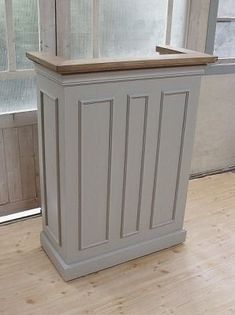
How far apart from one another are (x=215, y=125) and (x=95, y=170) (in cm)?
150

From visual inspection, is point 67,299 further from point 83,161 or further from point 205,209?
point 205,209

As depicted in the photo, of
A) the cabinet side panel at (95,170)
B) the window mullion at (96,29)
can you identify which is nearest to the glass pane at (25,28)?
the window mullion at (96,29)

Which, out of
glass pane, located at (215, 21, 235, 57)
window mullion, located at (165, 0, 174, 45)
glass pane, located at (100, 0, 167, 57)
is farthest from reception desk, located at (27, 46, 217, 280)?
glass pane, located at (215, 21, 235, 57)

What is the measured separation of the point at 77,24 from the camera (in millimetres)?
2182

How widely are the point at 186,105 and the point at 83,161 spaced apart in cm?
59

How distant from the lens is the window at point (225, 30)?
2.66 metres

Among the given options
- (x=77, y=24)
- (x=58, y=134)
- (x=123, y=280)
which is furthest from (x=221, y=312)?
(x=77, y=24)

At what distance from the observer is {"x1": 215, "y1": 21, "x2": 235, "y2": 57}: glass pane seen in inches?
106

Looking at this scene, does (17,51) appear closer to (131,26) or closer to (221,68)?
(131,26)

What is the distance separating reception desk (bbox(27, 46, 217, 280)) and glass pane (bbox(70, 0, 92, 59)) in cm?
44

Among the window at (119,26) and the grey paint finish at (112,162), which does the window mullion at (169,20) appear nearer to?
the window at (119,26)

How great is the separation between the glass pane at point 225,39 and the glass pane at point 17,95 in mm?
1360

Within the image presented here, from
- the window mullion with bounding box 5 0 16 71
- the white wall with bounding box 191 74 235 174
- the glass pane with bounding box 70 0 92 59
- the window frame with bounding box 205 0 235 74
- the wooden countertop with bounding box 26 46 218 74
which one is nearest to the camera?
the wooden countertop with bounding box 26 46 218 74

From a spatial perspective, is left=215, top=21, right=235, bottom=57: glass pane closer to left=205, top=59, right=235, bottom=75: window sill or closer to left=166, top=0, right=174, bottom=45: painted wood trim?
left=205, top=59, right=235, bottom=75: window sill
